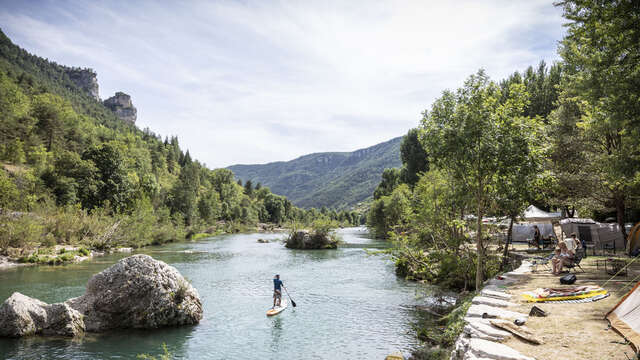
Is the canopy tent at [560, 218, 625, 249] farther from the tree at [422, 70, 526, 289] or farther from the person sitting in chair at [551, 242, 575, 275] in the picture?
the tree at [422, 70, 526, 289]

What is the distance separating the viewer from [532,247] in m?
25.8

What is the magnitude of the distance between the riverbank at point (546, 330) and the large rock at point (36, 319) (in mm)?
14269

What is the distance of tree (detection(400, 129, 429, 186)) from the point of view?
242 ft

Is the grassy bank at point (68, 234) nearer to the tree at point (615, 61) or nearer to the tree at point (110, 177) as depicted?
the tree at point (110, 177)

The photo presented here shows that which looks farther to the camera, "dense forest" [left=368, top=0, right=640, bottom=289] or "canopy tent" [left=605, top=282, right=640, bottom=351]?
"dense forest" [left=368, top=0, right=640, bottom=289]

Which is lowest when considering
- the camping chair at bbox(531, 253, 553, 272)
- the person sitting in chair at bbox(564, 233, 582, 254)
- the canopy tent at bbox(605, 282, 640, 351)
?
the camping chair at bbox(531, 253, 553, 272)

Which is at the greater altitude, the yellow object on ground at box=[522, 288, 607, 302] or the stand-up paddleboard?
the yellow object on ground at box=[522, 288, 607, 302]

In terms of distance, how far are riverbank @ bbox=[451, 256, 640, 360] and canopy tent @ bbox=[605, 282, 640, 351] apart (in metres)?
0.15

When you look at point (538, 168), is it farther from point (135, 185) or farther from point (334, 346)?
point (135, 185)

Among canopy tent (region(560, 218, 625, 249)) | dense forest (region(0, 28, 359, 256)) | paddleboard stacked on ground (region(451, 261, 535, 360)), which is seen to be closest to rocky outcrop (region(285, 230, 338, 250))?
dense forest (region(0, 28, 359, 256))

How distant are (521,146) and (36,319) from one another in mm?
19490

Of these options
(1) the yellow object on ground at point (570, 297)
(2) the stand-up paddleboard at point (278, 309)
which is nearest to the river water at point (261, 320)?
(2) the stand-up paddleboard at point (278, 309)

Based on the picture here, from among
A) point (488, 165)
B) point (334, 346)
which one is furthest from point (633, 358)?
point (334, 346)

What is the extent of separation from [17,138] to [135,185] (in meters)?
21.8
